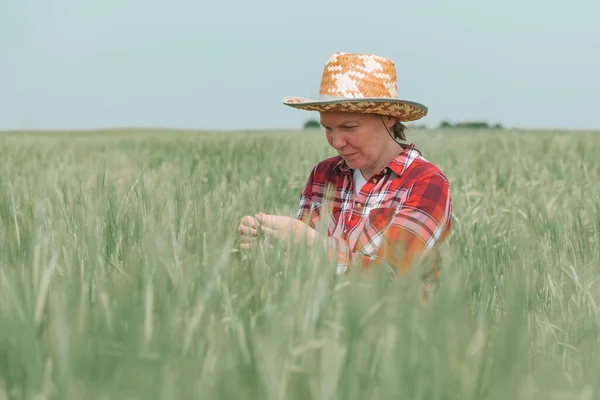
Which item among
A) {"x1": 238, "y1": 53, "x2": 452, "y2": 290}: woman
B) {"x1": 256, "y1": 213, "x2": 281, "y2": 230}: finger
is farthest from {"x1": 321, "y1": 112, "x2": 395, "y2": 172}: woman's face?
{"x1": 256, "y1": 213, "x2": 281, "y2": 230}: finger

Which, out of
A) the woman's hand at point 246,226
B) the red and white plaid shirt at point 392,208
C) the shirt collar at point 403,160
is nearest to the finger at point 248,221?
the woman's hand at point 246,226

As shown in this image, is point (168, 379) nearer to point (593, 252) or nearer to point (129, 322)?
point (129, 322)

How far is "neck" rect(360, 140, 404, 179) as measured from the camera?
2.09 m

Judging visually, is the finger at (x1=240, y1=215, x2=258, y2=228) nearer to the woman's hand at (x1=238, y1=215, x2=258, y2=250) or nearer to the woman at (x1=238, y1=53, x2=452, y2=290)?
the woman's hand at (x1=238, y1=215, x2=258, y2=250)

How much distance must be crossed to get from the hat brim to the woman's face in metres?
0.02

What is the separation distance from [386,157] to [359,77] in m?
0.23

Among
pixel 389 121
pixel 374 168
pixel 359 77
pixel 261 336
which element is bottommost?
pixel 261 336

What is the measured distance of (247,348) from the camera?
92 cm

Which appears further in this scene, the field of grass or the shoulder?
the shoulder

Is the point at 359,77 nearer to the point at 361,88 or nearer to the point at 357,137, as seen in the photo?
the point at 361,88

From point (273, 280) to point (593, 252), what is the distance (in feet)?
4.93

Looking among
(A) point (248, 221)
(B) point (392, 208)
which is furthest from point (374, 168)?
(A) point (248, 221)

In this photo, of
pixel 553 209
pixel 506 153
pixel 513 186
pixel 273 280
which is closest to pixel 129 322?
pixel 273 280

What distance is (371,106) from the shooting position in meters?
2.04
